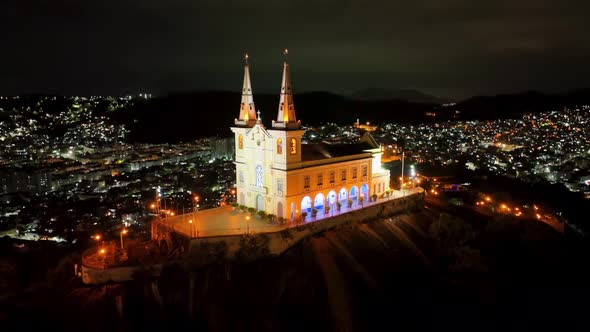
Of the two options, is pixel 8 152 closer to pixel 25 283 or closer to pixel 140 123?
pixel 140 123

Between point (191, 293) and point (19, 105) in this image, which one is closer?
point (191, 293)

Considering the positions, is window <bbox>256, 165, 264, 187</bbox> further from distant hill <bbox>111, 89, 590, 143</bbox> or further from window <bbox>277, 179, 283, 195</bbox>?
distant hill <bbox>111, 89, 590, 143</bbox>

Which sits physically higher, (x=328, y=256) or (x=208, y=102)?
(x=208, y=102)

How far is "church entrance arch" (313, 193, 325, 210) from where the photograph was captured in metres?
29.2

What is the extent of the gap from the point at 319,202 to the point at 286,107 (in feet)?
21.5

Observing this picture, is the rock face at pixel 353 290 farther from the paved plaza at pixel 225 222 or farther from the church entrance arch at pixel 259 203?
the church entrance arch at pixel 259 203

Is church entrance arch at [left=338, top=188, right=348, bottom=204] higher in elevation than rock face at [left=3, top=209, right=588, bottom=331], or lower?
higher

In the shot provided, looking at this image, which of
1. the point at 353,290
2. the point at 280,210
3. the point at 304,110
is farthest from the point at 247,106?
the point at 304,110

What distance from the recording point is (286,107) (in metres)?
27.4

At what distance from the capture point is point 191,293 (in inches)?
934

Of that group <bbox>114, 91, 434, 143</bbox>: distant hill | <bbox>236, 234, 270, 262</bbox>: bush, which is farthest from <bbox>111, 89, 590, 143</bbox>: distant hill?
<bbox>236, 234, 270, 262</bbox>: bush

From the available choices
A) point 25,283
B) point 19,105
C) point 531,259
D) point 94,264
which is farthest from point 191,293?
point 19,105

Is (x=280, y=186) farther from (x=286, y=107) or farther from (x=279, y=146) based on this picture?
(x=286, y=107)

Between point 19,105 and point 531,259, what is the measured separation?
134534 millimetres
